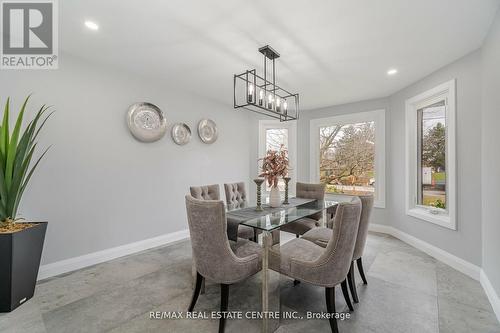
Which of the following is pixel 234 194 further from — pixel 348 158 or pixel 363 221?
pixel 348 158

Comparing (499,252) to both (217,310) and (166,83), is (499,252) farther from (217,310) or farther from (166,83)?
(166,83)

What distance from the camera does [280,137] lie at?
207 inches

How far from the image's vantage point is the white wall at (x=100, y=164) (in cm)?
247

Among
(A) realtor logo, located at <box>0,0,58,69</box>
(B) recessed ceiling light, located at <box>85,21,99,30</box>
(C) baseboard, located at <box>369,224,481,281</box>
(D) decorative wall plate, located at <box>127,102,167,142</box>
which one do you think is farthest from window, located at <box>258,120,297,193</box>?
(A) realtor logo, located at <box>0,0,58,69</box>

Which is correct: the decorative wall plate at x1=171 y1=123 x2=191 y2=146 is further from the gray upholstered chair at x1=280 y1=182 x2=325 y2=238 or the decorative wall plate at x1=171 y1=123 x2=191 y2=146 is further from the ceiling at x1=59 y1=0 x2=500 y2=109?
the gray upholstered chair at x1=280 y1=182 x2=325 y2=238

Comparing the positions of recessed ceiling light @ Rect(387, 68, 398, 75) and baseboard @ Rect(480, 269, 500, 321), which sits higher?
recessed ceiling light @ Rect(387, 68, 398, 75)

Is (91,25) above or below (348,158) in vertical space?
above

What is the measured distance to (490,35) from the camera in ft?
6.92

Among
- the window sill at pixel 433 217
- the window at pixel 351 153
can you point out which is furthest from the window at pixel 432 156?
the window at pixel 351 153

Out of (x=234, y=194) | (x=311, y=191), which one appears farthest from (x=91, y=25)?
(x=311, y=191)

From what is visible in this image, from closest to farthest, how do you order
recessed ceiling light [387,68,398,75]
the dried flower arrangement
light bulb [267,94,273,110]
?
light bulb [267,94,273,110], the dried flower arrangement, recessed ceiling light [387,68,398,75]

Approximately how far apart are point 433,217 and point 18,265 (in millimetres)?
4761

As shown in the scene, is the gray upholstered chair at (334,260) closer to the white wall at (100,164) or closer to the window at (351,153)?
the white wall at (100,164)

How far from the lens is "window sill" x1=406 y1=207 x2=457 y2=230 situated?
9.14 ft
